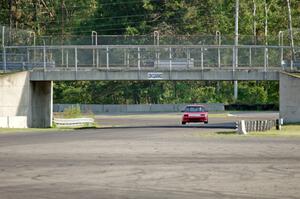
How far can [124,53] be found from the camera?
6419 centimetres

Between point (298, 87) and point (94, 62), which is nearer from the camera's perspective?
point (298, 87)

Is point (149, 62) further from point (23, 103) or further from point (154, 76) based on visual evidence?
point (23, 103)

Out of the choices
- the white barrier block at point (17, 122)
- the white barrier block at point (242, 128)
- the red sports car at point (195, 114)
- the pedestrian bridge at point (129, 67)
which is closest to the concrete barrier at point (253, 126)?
A: the white barrier block at point (242, 128)

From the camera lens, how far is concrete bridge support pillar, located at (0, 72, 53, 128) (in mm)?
59781

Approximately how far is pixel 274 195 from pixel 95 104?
8929 cm

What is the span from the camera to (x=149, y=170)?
24141 mm

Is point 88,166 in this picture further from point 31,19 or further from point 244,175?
point 31,19

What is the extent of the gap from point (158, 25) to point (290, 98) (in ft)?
174

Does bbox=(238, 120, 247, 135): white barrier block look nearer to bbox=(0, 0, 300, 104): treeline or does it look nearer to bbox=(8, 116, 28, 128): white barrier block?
bbox=(8, 116, 28, 128): white barrier block

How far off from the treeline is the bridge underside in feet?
131

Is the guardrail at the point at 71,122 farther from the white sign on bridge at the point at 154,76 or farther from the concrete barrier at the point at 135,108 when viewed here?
the concrete barrier at the point at 135,108

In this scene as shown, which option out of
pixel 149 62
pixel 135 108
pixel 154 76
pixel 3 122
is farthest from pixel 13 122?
pixel 135 108

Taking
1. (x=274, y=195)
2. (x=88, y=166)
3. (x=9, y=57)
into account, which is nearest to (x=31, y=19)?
(x=9, y=57)

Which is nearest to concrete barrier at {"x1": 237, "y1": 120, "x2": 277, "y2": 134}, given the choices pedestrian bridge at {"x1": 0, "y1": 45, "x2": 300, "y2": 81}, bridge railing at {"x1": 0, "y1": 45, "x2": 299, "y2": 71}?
pedestrian bridge at {"x1": 0, "y1": 45, "x2": 300, "y2": 81}
